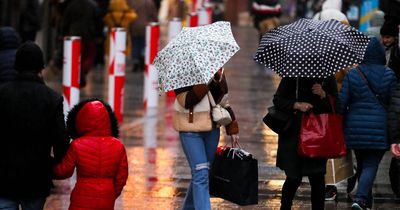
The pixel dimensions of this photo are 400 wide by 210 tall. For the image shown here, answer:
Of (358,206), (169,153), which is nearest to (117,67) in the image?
(169,153)

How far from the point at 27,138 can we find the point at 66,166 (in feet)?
1.08

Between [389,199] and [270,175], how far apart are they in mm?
1477

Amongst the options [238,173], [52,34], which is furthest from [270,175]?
[52,34]

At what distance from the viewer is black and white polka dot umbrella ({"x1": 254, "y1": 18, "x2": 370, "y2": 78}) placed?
9.13 meters

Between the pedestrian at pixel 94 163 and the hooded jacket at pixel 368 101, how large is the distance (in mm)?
3010

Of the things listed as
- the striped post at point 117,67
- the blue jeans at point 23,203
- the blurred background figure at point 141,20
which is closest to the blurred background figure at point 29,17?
the blurred background figure at point 141,20

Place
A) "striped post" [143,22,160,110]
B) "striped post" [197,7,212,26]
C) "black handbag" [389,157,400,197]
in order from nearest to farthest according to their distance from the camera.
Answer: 1. "black handbag" [389,157,400,197]
2. "striped post" [143,22,160,110]
3. "striped post" [197,7,212,26]

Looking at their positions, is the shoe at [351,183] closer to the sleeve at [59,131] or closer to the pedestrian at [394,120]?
the pedestrian at [394,120]

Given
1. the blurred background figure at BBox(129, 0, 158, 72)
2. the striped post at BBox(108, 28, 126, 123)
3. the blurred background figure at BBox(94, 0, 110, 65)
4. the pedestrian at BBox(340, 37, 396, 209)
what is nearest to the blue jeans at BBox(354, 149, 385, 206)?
the pedestrian at BBox(340, 37, 396, 209)

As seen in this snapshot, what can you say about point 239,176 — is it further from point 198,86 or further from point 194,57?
point 194,57

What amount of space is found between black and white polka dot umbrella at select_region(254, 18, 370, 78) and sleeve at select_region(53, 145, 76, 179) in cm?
202

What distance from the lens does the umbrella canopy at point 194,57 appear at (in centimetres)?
897

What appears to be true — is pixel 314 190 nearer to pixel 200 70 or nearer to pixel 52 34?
pixel 200 70

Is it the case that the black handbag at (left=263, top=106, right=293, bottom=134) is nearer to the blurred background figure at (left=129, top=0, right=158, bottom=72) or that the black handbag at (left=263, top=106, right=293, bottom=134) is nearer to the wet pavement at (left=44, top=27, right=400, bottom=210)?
the wet pavement at (left=44, top=27, right=400, bottom=210)
